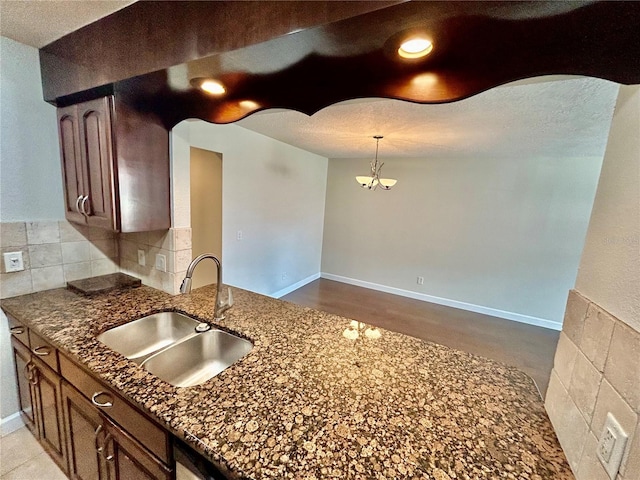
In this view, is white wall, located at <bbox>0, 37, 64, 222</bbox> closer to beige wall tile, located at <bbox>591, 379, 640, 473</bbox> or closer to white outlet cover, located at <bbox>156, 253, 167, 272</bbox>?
white outlet cover, located at <bbox>156, 253, 167, 272</bbox>

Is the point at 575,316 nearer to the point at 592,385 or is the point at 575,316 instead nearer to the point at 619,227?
the point at 592,385

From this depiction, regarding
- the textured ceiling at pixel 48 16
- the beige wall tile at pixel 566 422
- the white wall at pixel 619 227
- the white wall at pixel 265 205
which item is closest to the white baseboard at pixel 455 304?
the white wall at pixel 265 205

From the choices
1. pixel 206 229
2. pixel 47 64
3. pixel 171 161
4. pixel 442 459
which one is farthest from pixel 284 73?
pixel 206 229

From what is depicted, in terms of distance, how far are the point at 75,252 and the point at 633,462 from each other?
266 cm

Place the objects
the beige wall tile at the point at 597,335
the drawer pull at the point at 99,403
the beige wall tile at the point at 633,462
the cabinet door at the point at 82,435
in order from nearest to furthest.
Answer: the beige wall tile at the point at 633,462, the beige wall tile at the point at 597,335, the drawer pull at the point at 99,403, the cabinet door at the point at 82,435

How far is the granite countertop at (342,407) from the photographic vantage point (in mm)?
719

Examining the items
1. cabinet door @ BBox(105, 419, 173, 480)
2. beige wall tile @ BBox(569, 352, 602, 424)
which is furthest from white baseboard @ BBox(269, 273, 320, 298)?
beige wall tile @ BBox(569, 352, 602, 424)

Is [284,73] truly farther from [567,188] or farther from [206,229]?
[567,188]

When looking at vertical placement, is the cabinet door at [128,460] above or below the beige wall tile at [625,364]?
below

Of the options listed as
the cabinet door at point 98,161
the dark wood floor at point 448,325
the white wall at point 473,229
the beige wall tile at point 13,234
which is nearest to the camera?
the cabinet door at point 98,161

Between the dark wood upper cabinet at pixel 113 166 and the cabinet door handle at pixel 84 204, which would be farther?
the cabinet door handle at pixel 84 204

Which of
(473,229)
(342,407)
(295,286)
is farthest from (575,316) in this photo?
(295,286)

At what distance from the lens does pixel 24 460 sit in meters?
1.57

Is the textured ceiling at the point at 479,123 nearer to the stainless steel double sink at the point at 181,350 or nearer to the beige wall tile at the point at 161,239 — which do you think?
the beige wall tile at the point at 161,239
